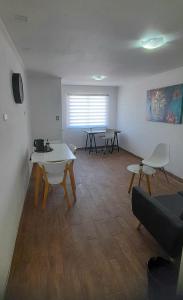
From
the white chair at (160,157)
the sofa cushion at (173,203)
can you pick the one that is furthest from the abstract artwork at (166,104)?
the sofa cushion at (173,203)

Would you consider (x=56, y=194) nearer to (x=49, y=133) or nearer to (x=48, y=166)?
(x=48, y=166)

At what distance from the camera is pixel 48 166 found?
246cm

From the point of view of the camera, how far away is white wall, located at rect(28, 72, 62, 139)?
14.4 feet

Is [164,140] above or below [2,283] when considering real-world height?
above

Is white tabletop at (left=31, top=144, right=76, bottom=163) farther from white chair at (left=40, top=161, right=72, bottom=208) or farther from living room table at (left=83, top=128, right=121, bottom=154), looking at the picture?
living room table at (left=83, top=128, right=121, bottom=154)

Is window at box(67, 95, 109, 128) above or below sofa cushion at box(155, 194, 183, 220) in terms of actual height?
above

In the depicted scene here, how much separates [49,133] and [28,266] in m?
3.56

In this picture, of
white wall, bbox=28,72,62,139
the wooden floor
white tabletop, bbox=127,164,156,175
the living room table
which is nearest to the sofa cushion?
the wooden floor

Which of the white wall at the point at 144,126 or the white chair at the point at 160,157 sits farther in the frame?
the white wall at the point at 144,126

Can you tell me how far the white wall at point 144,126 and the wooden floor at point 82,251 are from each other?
1597mm

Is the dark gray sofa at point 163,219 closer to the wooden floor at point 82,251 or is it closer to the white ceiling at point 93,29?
the wooden floor at point 82,251

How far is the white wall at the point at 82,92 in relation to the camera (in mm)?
5875

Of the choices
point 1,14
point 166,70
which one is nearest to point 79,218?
point 1,14

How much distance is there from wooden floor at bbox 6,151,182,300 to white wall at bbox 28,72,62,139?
82.5 inches
